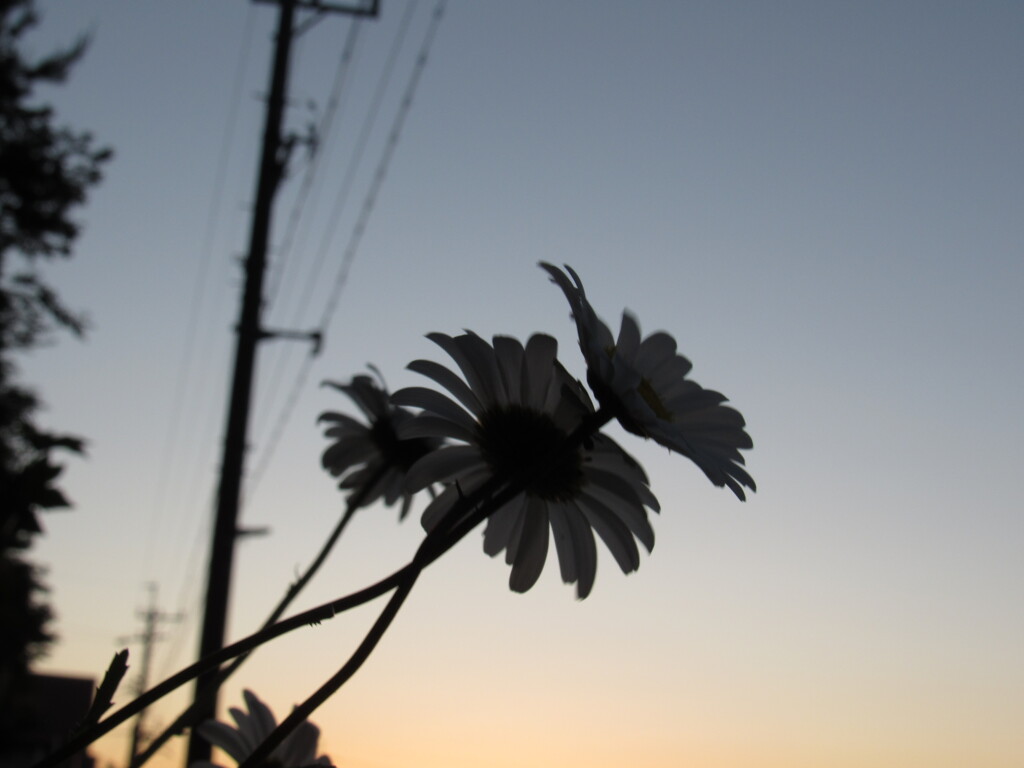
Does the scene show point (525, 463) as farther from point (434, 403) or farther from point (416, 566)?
point (416, 566)

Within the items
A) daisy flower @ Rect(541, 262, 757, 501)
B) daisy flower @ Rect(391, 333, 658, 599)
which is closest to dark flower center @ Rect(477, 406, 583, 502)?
daisy flower @ Rect(391, 333, 658, 599)

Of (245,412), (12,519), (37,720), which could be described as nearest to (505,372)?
(12,519)

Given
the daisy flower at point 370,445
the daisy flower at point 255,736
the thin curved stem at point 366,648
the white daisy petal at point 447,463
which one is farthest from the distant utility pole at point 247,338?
the thin curved stem at point 366,648

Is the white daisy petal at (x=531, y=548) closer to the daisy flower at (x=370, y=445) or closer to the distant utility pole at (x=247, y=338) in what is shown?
the daisy flower at (x=370, y=445)

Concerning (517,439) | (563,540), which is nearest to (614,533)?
(563,540)

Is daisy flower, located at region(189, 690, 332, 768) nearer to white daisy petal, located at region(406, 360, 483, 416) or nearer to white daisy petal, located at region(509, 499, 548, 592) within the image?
white daisy petal, located at region(509, 499, 548, 592)

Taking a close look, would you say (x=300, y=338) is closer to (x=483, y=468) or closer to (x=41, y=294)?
(x=483, y=468)
